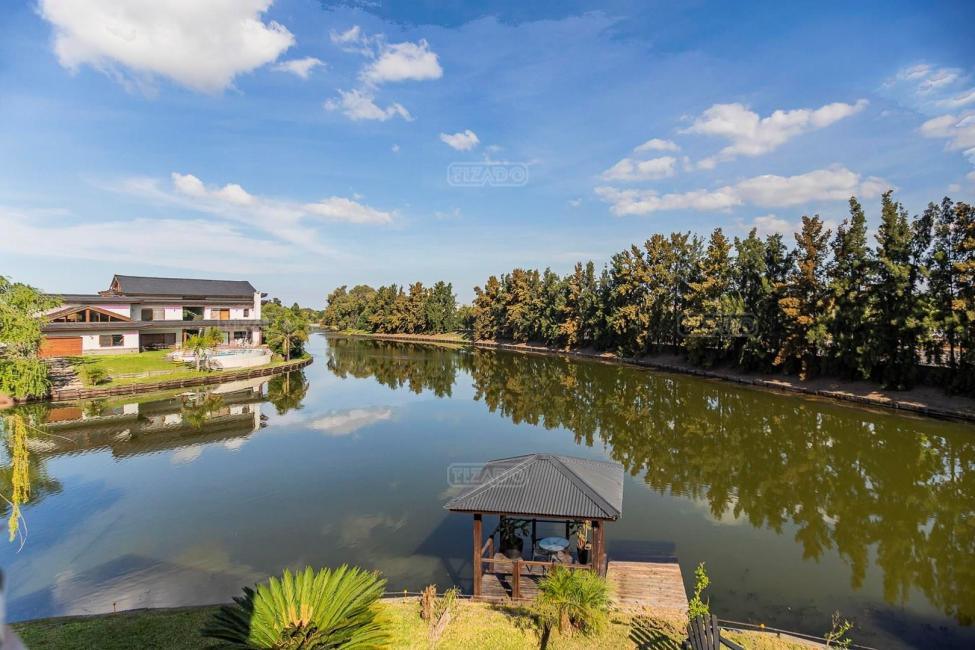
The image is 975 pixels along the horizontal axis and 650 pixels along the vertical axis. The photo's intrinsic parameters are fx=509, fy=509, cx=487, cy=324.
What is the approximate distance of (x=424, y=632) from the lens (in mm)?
9234

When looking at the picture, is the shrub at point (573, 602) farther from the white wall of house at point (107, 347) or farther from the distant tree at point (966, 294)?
the white wall of house at point (107, 347)

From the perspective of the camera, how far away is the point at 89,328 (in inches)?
1751

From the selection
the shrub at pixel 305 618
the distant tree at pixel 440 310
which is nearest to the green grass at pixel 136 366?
the shrub at pixel 305 618

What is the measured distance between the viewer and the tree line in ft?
104

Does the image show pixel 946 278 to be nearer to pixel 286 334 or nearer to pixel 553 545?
pixel 553 545

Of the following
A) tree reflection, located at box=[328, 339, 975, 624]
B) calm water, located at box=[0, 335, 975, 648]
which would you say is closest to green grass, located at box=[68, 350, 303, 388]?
calm water, located at box=[0, 335, 975, 648]

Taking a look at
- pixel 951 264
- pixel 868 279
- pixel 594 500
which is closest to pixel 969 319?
pixel 951 264

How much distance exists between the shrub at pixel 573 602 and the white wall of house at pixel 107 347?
165 ft

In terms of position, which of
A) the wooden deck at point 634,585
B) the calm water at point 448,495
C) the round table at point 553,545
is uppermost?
the round table at point 553,545

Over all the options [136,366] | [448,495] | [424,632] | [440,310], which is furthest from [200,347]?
[440,310]

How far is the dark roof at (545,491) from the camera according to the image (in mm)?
10125

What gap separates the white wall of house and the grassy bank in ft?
142

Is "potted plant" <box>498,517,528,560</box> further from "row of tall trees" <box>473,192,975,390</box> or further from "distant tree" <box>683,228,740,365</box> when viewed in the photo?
"distant tree" <box>683,228,740,365</box>

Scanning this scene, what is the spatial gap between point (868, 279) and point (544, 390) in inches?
954
